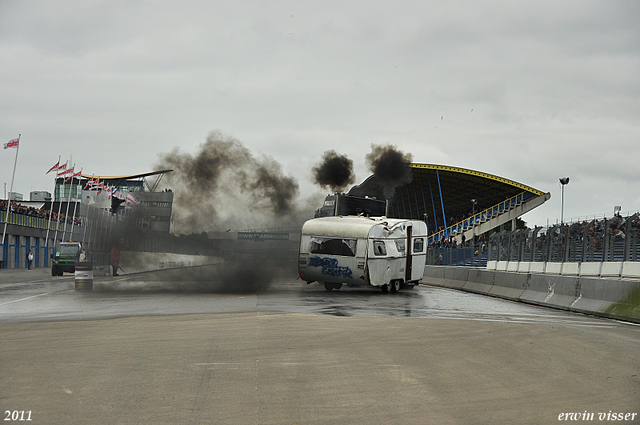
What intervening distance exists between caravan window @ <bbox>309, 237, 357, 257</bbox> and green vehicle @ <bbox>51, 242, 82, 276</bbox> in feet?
80.9

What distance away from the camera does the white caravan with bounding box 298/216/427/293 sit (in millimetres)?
22656

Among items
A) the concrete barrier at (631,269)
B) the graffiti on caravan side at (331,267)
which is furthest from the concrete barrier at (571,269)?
the graffiti on caravan side at (331,267)

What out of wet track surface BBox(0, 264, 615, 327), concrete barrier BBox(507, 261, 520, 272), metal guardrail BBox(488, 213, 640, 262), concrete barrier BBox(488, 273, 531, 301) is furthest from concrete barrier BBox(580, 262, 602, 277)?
concrete barrier BBox(507, 261, 520, 272)

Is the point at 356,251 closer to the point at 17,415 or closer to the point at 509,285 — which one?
the point at 509,285

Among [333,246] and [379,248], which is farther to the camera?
[333,246]

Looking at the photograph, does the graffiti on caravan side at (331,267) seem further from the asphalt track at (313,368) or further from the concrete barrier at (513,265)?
the concrete barrier at (513,265)

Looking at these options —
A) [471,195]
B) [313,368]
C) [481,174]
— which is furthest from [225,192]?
[471,195]

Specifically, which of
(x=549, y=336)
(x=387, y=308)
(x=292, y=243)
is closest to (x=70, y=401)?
(x=549, y=336)

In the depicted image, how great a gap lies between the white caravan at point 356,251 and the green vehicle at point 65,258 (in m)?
24.1

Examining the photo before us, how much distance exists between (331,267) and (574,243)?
28.7 feet

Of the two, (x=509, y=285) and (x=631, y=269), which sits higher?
(x=631, y=269)

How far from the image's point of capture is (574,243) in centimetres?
2384

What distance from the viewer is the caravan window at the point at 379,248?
22750 mm

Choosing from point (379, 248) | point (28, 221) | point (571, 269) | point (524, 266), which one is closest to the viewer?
point (379, 248)
